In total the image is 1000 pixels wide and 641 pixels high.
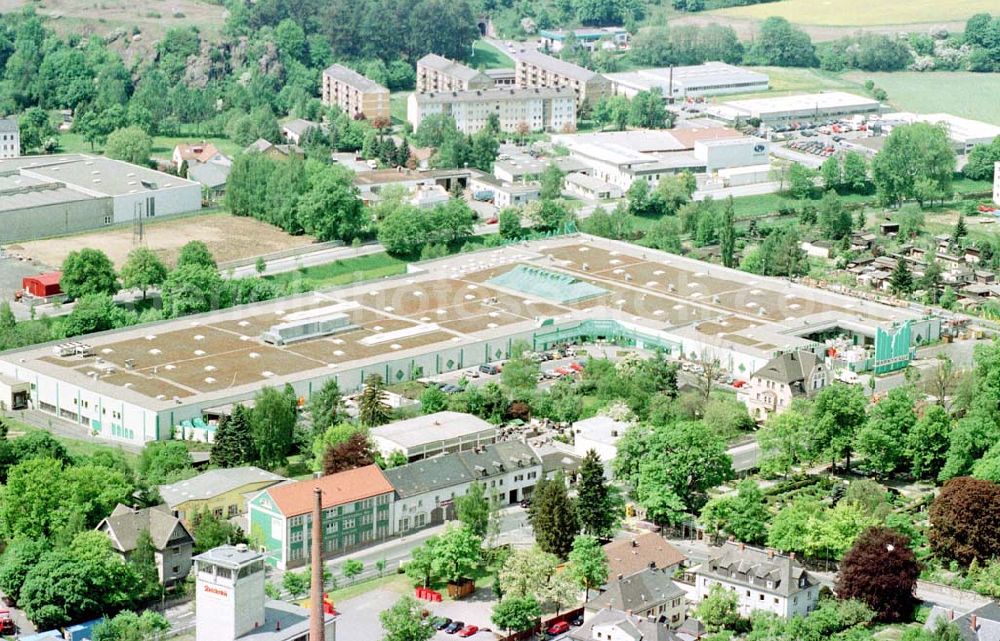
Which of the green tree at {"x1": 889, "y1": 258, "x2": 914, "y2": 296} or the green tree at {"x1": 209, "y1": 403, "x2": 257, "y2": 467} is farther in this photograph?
the green tree at {"x1": 889, "y1": 258, "x2": 914, "y2": 296}

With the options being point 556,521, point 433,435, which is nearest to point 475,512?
point 556,521

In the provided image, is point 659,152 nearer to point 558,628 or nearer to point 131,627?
point 558,628

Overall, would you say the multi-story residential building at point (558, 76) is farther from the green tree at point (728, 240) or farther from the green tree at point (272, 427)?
the green tree at point (272, 427)

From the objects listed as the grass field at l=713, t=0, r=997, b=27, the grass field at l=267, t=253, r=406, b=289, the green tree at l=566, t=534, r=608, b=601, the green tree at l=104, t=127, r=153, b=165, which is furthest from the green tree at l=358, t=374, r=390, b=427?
the grass field at l=713, t=0, r=997, b=27

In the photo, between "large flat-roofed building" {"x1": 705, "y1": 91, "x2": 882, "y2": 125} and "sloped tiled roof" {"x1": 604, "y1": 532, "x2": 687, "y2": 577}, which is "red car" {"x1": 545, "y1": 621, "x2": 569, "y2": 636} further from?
"large flat-roofed building" {"x1": 705, "y1": 91, "x2": 882, "y2": 125}

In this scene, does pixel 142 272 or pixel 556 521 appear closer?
pixel 556 521

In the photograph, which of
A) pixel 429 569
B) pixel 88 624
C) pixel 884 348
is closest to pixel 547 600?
pixel 429 569

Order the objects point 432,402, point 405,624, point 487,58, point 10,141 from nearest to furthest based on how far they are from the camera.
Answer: point 405,624 → point 432,402 → point 10,141 → point 487,58
